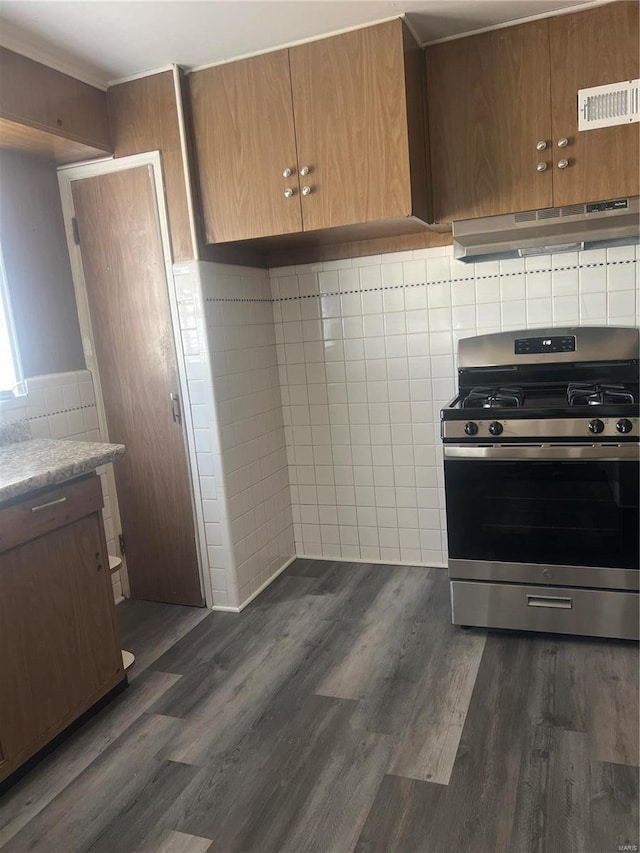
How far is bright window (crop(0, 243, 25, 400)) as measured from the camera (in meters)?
2.53

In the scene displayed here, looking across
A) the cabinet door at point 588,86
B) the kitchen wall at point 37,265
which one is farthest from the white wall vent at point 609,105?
the kitchen wall at point 37,265

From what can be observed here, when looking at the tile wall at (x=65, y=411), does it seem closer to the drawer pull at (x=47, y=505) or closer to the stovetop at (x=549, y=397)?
the drawer pull at (x=47, y=505)

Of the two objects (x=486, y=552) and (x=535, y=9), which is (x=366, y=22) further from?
(x=486, y=552)

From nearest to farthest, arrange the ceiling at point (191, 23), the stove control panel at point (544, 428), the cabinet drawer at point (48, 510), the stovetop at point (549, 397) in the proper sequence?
the cabinet drawer at point (48, 510)
the ceiling at point (191, 23)
the stove control panel at point (544, 428)
the stovetop at point (549, 397)

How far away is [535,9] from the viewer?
227 centimetres

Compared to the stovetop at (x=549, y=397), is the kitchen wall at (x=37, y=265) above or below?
above

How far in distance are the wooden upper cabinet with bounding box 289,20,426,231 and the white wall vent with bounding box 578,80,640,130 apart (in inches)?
24.0

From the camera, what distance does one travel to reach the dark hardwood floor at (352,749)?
5.28ft

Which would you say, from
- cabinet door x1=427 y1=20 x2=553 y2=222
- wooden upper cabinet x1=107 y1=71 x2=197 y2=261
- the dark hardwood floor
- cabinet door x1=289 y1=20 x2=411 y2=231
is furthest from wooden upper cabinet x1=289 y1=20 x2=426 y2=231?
the dark hardwood floor

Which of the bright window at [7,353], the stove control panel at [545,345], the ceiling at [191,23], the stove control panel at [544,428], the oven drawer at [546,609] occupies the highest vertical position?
the ceiling at [191,23]

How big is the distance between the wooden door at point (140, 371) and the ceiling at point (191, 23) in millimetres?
462

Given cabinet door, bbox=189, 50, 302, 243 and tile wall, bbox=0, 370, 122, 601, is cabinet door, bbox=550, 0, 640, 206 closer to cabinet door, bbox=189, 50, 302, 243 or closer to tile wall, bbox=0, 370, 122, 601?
cabinet door, bbox=189, 50, 302, 243

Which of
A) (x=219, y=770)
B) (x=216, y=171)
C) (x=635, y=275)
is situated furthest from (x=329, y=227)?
(x=219, y=770)

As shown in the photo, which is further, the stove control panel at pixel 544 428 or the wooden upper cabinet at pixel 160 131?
the wooden upper cabinet at pixel 160 131
